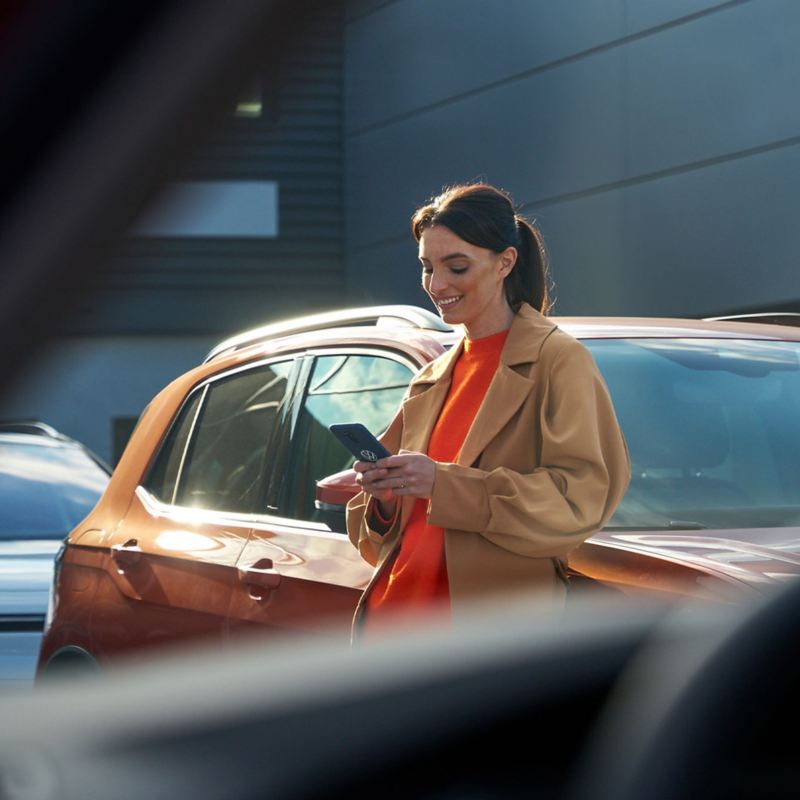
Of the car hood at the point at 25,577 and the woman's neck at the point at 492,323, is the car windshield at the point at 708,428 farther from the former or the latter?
the car hood at the point at 25,577

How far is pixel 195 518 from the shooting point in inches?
166

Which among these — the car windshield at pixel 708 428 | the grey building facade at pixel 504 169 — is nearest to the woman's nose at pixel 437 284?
the car windshield at pixel 708 428

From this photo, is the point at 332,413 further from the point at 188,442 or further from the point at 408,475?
the point at 408,475

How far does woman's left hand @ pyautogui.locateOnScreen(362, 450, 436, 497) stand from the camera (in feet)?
8.98

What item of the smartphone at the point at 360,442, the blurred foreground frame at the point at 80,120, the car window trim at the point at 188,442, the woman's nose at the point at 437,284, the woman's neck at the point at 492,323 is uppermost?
the blurred foreground frame at the point at 80,120

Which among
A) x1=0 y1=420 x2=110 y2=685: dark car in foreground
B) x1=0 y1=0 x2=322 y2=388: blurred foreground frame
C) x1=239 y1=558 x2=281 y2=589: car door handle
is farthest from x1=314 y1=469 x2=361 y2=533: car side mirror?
x1=0 y1=420 x2=110 y2=685: dark car in foreground

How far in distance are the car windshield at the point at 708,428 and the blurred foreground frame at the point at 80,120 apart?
1986mm

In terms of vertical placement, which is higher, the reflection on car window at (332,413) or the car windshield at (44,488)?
the reflection on car window at (332,413)

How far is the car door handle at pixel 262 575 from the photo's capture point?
3596mm

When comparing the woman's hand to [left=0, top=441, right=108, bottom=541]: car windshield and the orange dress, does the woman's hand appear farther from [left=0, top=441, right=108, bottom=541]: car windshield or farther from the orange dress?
[left=0, top=441, right=108, bottom=541]: car windshield

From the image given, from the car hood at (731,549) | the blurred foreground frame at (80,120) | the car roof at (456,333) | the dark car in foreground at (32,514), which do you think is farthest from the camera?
the dark car in foreground at (32,514)

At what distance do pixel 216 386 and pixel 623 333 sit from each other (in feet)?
4.46

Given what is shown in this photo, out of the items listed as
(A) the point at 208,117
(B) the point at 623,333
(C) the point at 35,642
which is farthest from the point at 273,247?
(A) the point at 208,117

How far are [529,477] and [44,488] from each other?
5.15 metres
